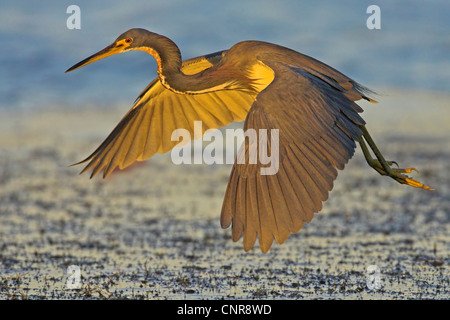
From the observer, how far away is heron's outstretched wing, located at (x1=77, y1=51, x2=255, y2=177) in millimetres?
6918

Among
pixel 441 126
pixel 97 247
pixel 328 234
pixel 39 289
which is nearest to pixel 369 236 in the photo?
pixel 328 234

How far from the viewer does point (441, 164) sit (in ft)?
36.6

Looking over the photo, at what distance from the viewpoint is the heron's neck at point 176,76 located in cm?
642

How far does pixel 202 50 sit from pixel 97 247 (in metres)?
9.78

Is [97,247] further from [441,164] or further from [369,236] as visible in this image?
[441,164]

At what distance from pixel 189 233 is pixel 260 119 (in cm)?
289

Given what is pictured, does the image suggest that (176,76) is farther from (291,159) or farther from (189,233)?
(189,233)

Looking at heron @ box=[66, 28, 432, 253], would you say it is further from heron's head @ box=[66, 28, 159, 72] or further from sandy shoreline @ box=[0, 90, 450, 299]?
sandy shoreline @ box=[0, 90, 450, 299]

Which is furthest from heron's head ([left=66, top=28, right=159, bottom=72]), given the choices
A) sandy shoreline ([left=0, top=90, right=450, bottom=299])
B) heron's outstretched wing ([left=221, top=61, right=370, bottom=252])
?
sandy shoreline ([left=0, top=90, right=450, bottom=299])

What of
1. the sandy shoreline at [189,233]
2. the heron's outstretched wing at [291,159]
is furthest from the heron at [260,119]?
the sandy shoreline at [189,233]

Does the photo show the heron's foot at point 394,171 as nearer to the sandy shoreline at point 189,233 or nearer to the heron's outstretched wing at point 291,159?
the sandy shoreline at point 189,233

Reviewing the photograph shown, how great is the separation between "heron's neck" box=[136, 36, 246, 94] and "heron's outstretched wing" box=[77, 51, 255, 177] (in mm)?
502

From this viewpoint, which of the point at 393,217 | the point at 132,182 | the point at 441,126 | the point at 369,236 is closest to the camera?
the point at 369,236

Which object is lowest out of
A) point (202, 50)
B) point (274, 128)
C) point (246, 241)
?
point (246, 241)
